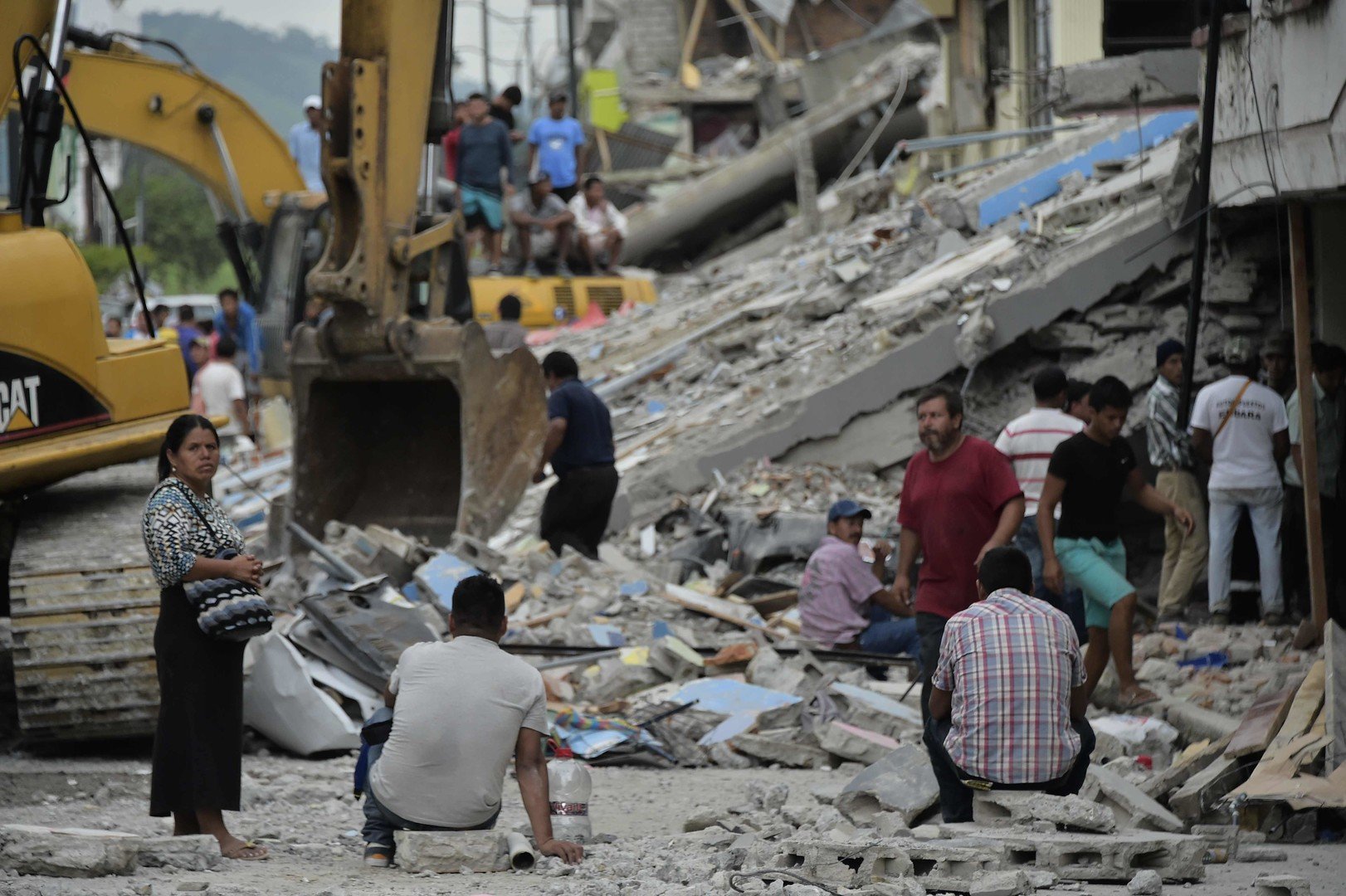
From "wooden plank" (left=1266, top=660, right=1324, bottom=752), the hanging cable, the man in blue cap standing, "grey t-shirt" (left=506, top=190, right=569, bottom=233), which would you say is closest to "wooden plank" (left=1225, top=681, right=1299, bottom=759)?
"wooden plank" (left=1266, top=660, right=1324, bottom=752)

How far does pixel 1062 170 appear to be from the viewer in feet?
49.2

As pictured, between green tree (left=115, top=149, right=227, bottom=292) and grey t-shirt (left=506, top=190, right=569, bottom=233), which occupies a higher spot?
grey t-shirt (left=506, top=190, right=569, bottom=233)

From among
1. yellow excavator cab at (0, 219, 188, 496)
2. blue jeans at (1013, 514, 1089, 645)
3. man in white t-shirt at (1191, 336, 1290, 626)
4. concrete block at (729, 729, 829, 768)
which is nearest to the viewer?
yellow excavator cab at (0, 219, 188, 496)

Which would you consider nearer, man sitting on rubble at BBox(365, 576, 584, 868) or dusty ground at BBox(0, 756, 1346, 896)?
dusty ground at BBox(0, 756, 1346, 896)

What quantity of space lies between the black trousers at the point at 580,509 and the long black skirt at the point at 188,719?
5.05 m

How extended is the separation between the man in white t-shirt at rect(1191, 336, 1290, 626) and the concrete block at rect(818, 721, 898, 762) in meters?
3.17

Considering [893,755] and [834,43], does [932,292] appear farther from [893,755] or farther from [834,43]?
[834,43]

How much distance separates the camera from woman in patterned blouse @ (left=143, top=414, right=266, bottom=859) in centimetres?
568

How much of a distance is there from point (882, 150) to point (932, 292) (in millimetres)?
16547

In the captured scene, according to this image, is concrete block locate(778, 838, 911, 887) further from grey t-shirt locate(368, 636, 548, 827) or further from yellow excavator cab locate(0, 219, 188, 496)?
yellow excavator cab locate(0, 219, 188, 496)

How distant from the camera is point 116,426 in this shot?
7285mm

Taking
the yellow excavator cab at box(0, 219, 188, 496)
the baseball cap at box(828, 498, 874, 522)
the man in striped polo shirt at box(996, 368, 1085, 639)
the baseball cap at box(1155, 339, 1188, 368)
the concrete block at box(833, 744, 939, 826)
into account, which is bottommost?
the concrete block at box(833, 744, 939, 826)

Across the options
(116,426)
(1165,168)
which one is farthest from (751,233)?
(116,426)

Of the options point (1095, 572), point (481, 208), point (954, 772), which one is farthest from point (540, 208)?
point (954, 772)
